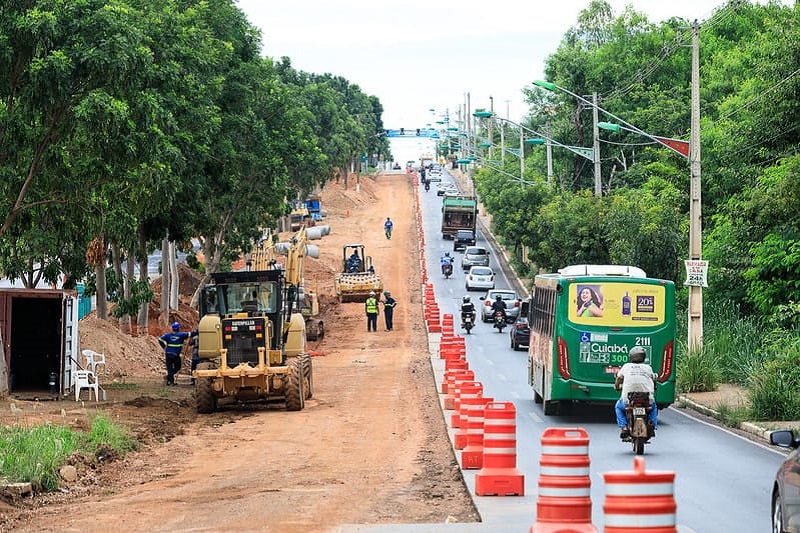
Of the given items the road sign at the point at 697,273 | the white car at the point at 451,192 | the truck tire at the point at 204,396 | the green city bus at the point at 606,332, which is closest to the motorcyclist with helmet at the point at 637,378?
the green city bus at the point at 606,332

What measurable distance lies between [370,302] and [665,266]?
16.6 metres

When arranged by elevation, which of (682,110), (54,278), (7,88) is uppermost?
(682,110)

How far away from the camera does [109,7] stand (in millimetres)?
24500

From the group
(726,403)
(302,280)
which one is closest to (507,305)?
(302,280)

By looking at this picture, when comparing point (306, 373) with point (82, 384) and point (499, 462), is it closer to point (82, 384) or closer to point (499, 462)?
point (82, 384)

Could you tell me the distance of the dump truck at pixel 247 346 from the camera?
2741 centimetres

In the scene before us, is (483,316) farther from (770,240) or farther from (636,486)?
(636,486)

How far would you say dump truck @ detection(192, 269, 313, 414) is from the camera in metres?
27.4

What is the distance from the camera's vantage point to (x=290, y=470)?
18.5 meters

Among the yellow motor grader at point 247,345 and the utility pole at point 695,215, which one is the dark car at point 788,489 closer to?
the yellow motor grader at point 247,345

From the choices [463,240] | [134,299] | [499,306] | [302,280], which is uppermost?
[463,240]

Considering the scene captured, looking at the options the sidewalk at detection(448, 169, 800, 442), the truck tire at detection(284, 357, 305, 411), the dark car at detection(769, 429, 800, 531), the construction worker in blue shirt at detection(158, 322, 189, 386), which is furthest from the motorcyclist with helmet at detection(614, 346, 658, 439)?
the construction worker in blue shirt at detection(158, 322, 189, 386)

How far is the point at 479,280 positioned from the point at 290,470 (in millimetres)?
56191

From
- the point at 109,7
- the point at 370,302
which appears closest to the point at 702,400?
the point at 109,7
